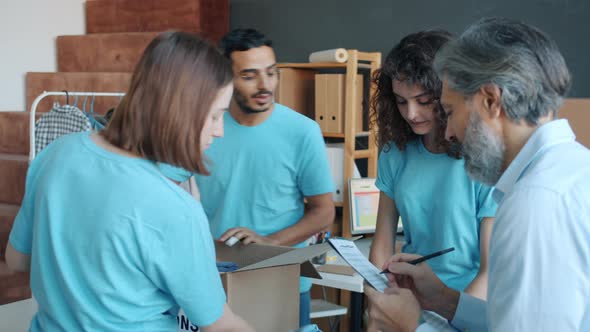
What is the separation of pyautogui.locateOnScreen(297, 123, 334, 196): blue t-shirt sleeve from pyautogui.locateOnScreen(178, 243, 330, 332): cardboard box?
21.1 inches

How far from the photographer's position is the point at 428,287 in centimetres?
152

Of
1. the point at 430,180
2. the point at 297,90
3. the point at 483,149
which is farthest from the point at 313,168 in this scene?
the point at 297,90

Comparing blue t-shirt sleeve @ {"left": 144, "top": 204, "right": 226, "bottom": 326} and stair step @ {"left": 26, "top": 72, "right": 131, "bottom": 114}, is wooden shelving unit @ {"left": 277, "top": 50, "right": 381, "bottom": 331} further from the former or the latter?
blue t-shirt sleeve @ {"left": 144, "top": 204, "right": 226, "bottom": 326}

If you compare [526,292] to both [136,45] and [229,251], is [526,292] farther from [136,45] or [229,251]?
[136,45]

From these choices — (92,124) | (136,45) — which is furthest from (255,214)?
(136,45)

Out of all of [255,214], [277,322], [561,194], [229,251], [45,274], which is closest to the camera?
[561,194]

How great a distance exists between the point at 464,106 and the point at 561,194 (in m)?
0.28

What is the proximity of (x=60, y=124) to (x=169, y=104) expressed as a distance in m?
2.59

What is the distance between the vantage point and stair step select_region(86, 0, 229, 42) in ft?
14.5

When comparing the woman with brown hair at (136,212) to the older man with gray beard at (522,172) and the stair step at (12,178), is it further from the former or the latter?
the stair step at (12,178)

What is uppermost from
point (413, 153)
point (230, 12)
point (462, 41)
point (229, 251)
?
point (230, 12)

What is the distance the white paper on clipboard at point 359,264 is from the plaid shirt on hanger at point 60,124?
2334mm

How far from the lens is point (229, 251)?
1627 mm

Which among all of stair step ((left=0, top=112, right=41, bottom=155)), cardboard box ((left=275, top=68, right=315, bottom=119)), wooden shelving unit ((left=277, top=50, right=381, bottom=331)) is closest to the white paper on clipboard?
wooden shelving unit ((left=277, top=50, right=381, bottom=331))
